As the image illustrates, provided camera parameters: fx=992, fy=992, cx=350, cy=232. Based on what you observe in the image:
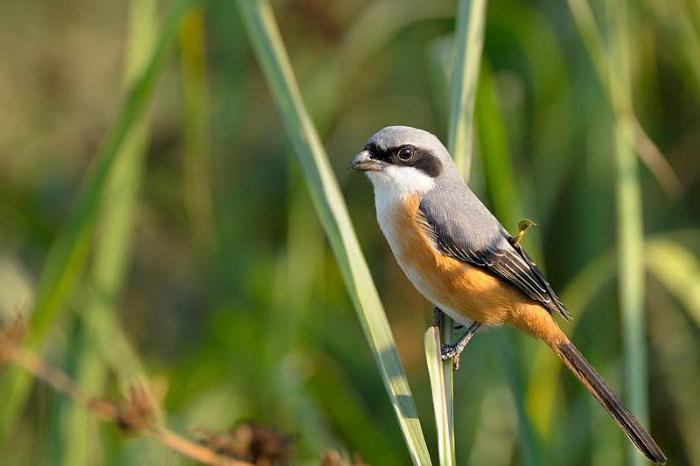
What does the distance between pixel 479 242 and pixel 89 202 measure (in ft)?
2.78

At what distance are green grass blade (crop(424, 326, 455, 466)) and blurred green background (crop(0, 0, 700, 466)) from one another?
2.12 feet

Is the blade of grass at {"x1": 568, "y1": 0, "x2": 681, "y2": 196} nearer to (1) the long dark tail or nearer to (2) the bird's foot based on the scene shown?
(1) the long dark tail

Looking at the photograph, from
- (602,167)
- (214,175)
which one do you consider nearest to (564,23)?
(602,167)

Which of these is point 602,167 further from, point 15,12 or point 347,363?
point 15,12

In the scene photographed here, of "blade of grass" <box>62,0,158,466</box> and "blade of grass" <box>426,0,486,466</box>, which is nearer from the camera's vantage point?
"blade of grass" <box>426,0,486,466</box>

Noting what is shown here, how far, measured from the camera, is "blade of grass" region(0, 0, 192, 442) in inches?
83.7

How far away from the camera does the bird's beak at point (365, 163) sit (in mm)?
2189

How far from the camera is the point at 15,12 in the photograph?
13.2 feet

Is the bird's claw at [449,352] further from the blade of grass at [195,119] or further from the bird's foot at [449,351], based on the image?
the blade of grass at [195,119]

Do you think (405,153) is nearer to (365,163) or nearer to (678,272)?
(365,163)

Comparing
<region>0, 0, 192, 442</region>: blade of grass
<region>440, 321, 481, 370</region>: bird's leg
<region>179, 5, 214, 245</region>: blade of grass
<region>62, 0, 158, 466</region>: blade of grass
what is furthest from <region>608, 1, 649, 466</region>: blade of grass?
<region>179, 5, 214, 245</region>: blade of grass

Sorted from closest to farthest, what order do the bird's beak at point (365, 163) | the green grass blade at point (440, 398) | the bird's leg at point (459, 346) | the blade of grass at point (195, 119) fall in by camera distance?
the green grass blade at point (440, 398) < the bird's leg at point (459, 346) < the bird's beak at point (365, 163) < the blade of grass at point (195, 119)

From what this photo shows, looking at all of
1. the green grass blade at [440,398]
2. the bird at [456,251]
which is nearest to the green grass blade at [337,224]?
the green grass blade at [440,398]

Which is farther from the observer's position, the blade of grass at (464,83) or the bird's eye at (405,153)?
the bird's eye at (405,153)
